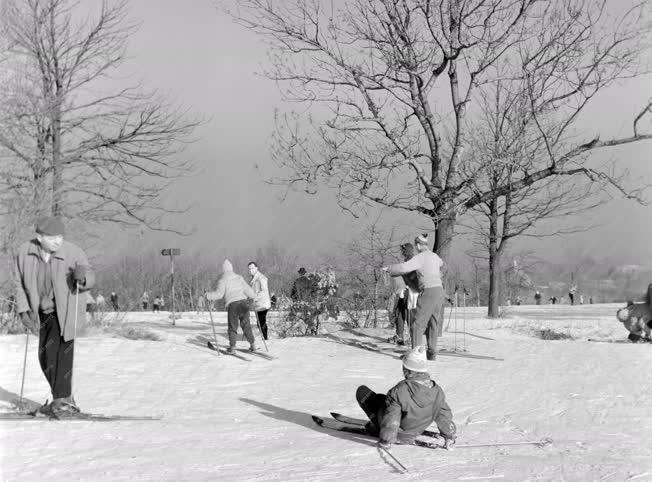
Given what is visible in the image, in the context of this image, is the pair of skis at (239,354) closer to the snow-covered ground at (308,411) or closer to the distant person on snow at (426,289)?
the snow-covered ground at (308,411)

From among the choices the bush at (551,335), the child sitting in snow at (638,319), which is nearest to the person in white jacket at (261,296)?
the bush at (551,335)

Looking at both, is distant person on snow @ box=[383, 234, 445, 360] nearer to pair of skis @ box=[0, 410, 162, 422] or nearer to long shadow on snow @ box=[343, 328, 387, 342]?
long shadow on snow @ box=[343, 328, 387, 342]

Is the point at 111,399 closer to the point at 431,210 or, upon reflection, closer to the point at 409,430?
the point at 409,430

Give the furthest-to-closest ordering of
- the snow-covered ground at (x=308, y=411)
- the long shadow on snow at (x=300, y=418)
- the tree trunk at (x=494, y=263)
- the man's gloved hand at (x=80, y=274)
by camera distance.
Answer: the tree trunk at (x=494, y=263)
the man's gloved hand at (x=80, y=274)
the long shadow on snow at (x=300, y=418)
the snow-covered ground at (x=308, y=411)

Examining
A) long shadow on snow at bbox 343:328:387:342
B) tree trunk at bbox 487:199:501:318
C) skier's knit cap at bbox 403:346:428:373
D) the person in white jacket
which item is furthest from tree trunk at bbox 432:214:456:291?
tree trunk at bbox 487:199:501:318

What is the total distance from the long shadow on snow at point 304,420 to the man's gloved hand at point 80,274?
219cm

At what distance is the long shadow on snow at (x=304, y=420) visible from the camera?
6.63 m

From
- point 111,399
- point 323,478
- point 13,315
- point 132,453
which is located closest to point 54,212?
point 13,315

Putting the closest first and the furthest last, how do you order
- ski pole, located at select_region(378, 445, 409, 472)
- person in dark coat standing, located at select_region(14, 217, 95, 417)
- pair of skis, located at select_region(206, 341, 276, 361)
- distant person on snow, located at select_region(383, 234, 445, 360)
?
1. ski pole, located at select_region(378, 445, 409, 472)
2. person in dark coat standing, located at select_region(14, 217, 95, 417)
3. distant person on snow, located at select_region(383, 234, 445, 360)
4. pair of skis, located at select_region(206, 341, 276, 361)

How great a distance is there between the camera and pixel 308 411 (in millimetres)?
8312

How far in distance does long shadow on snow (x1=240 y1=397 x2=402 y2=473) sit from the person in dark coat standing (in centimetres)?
191

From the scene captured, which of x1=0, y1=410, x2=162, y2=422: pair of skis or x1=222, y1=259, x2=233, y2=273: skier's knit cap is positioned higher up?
x1=222, y1=259, x2=233, y2=273: skier's knit cap

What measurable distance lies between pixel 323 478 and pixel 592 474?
1793 mm

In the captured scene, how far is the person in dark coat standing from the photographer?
285 inches
